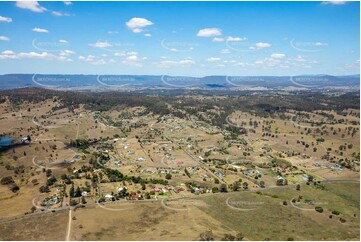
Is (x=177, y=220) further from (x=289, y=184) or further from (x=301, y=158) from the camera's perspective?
(x=301, y=158)

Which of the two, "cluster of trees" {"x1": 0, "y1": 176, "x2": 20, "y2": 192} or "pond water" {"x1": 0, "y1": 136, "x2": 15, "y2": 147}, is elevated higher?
"pond water" {"x1": 0, "y1": 136, "x2": 15, "y2": 147}

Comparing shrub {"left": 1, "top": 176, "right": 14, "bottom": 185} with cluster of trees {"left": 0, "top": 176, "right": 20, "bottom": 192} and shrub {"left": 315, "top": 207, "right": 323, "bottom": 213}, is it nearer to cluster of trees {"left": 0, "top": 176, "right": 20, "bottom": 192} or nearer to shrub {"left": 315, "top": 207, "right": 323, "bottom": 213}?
cluster of trees {"left": 0, "top": 176, "right": 20, "bottom": 192}

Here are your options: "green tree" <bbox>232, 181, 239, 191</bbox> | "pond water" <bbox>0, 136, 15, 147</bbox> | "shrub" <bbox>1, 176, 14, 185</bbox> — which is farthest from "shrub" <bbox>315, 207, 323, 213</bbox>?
"pond water" <bbox>0, 136, 15, 147</bbox>

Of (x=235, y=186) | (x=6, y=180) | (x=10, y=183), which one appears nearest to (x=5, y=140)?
(x=6, y=180)

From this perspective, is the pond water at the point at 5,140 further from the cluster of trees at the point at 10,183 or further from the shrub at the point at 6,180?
the cluster of trees at the point at 10,183

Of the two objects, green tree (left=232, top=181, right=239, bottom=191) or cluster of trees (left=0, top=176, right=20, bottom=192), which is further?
green tree (left=232, top=181, right=239, bottom=191)

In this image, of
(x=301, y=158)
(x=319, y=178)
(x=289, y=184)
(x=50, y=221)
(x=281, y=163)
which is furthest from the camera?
(x=301, y=158)

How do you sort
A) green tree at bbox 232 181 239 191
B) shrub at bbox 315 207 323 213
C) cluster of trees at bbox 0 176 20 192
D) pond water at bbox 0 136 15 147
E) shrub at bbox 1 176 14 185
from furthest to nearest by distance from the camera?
pond water at bbox 0 136 15 147 → shrub at bbox 1 176 14 185 → green tree at bbox 232 181 239 191 → cluster of trees at bbox 0 176 20 192 → shrub at bbox 315 207 323 213

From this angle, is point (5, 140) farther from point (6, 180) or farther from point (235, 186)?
point (235, 186)

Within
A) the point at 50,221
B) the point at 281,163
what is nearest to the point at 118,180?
the point at 50,221

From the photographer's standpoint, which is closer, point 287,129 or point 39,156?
point 39,156

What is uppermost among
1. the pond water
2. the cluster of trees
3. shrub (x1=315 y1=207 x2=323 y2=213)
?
the pond water
